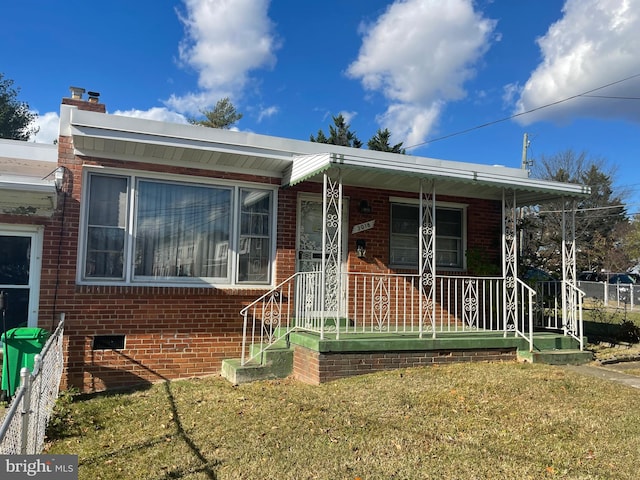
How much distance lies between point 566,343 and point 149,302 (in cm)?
646

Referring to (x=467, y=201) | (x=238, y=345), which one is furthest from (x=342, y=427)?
(x=467, y=201)

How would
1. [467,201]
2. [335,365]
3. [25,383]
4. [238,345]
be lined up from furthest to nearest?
1. [467,201]
2. [238,345]
3. [335,365]
4. [25,383]

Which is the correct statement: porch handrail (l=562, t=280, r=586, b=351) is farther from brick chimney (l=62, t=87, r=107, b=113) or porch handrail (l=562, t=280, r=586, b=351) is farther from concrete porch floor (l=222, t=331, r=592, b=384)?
brick chimney (l=62, t=87, r=107, b=113)

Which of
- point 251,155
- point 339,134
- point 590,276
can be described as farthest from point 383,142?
point 251,155

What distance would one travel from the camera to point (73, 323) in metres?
7.14

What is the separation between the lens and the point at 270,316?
812 centimetres

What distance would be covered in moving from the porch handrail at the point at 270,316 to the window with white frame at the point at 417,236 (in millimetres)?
2062

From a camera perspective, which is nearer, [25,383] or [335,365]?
[25,383]

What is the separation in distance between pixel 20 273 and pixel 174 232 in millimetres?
2122

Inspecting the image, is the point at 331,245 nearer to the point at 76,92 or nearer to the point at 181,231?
the point at 181,231

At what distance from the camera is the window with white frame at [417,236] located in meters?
9.34

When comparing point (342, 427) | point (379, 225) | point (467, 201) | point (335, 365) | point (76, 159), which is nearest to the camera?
point (342, 427)

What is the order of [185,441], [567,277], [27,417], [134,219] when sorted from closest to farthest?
[27,417], [185,441], [134,219], [567,277]

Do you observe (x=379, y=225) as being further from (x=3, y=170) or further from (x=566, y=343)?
(x=3, y=170)
